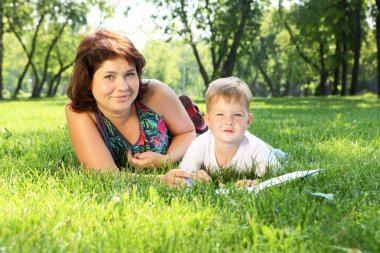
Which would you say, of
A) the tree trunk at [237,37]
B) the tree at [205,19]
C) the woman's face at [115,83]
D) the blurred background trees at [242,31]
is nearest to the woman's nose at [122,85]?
the woman's face at [115,83]

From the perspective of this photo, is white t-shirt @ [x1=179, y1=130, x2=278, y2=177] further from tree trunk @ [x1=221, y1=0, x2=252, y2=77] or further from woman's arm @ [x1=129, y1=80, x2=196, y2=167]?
tree trunk @ [x1=221, y1=0, x2=252, y2=77]

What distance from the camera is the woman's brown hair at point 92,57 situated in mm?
3836

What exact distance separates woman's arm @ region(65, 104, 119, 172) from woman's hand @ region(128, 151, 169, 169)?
0.81ft

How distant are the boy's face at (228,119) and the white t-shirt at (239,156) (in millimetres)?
169

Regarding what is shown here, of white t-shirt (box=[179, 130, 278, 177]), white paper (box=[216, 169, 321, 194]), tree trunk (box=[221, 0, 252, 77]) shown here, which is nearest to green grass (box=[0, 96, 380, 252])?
white paper (box=[216, 169, 321, 194])

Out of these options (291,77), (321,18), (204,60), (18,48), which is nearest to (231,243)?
(321,18)

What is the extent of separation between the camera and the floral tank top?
4270mm

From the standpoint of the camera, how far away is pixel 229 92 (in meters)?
3.54

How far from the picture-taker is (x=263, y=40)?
52094 mm

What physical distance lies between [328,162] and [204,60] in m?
86.5

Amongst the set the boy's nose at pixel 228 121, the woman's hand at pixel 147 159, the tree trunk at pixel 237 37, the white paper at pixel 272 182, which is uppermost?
the tree trunk at pixel 237 37

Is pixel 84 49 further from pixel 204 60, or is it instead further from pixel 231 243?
pixel 204 60

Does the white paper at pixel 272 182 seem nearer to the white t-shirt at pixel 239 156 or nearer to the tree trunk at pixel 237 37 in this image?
the white t-shirt at pixel 239 156

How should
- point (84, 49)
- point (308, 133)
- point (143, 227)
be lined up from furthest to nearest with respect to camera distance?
point (308, 133) < point (84, 49) < point (143, 227)
